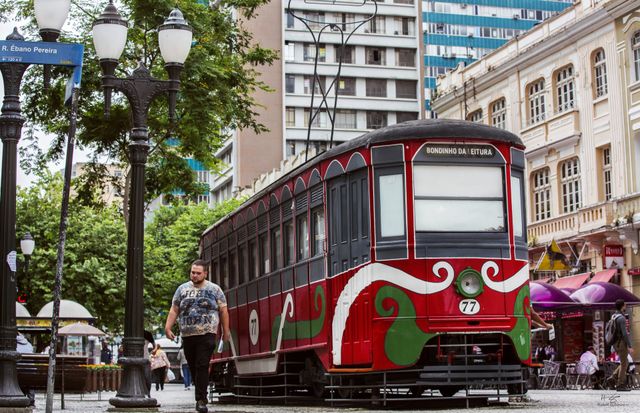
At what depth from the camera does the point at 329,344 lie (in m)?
15.4

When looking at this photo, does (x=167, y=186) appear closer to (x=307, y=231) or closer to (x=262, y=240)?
(x=262, y=240)

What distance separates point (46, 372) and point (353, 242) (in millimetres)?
7349

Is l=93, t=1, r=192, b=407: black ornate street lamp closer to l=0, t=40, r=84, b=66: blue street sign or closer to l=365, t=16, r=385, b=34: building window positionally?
l=0, t=40, r=84, b=66: blue street sign

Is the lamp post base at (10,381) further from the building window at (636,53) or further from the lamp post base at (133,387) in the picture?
the building window at (636,53)

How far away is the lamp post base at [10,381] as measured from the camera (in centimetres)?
1187

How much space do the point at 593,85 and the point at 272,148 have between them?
45.9m

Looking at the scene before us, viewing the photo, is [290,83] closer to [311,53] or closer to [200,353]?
[311,53]

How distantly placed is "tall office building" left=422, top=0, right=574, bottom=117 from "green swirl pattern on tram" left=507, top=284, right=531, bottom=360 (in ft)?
239

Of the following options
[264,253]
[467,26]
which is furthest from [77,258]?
[467,26]

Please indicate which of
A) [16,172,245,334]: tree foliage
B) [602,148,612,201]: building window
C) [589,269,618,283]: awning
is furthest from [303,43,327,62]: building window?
[589,269,618,283]: awning

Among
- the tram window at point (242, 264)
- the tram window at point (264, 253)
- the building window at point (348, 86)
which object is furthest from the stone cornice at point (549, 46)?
the building window at point (348, 86)

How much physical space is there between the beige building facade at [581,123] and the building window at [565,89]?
0.11ft

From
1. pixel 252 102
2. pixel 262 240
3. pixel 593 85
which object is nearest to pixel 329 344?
pixel 262 240

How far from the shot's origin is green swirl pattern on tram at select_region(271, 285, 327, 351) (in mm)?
15805
